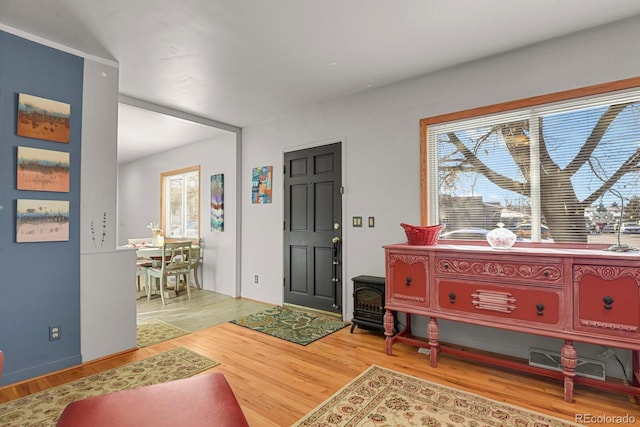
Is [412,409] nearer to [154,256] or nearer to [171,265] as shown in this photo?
[171,265]

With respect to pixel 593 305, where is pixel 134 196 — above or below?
above

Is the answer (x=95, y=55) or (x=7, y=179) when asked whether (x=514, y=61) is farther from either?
(x=7, y=179)

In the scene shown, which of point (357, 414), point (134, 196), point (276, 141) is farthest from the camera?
point (134, 196)

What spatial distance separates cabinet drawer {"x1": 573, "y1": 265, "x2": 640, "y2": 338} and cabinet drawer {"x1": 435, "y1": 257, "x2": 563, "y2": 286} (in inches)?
5.3

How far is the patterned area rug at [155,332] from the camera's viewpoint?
11.4 feet

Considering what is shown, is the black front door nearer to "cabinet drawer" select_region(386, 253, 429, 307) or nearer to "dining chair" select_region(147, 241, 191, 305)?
"cabinet drawer" select_region(386, 253, 429, 307)

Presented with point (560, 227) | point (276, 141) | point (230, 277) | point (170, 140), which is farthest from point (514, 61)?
point (170, 140)

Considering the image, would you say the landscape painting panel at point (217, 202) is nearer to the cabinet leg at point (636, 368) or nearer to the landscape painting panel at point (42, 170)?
the landscape painting panel at point (42, 170)

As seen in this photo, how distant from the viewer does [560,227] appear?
277 cm

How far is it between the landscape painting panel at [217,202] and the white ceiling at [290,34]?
6.60 ft

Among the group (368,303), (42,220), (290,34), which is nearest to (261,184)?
(368,303)

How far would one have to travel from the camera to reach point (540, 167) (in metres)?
2.87

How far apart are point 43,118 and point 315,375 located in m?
3.07

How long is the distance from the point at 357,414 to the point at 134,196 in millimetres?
7825
